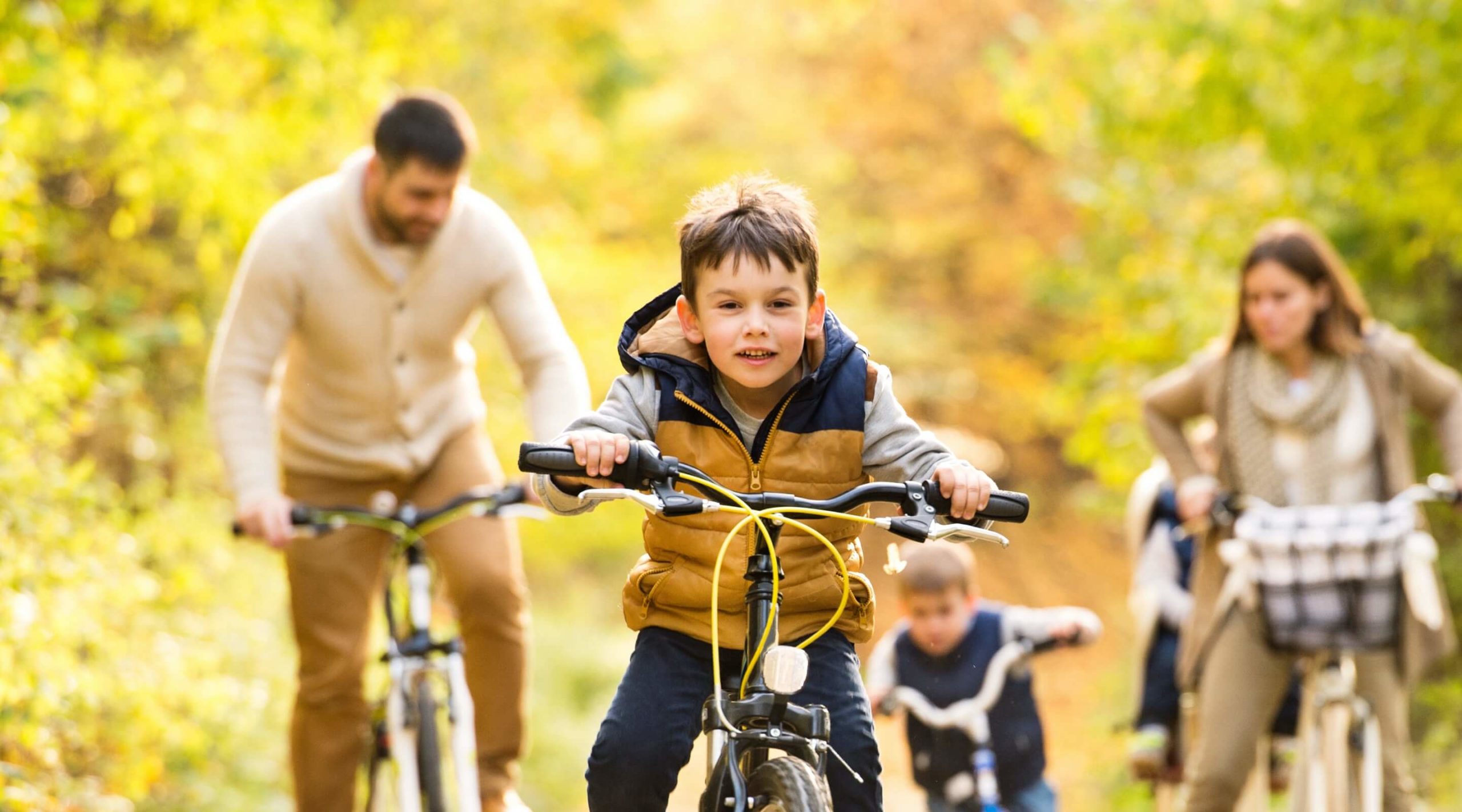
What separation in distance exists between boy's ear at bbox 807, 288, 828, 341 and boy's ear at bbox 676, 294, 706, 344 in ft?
0.78

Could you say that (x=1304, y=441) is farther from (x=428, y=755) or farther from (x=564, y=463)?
(x=564, y=463)

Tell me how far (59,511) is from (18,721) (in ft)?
3.41

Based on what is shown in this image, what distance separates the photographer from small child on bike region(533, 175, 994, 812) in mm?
3762

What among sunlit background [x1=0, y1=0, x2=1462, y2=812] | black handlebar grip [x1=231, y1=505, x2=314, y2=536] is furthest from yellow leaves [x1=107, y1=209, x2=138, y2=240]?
black handlebar grip [x1=231, y1=505, x2=314, y2=536]

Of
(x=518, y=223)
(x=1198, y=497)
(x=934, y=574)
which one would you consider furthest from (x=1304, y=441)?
(x=518, y=223)

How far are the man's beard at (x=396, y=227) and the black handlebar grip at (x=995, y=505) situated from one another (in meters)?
2.78

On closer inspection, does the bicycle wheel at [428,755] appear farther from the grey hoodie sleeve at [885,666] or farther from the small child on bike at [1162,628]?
the small child on bike at [1162,628]

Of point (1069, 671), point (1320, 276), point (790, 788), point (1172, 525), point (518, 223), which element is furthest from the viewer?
point (1069, 671)

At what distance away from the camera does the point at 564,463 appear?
3.46 meters

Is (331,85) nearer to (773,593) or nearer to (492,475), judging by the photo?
(492,475)

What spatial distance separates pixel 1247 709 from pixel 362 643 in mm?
3038

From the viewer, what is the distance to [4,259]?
5.93 m

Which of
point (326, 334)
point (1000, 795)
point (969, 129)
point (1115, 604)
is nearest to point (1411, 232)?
point (1000, 795)

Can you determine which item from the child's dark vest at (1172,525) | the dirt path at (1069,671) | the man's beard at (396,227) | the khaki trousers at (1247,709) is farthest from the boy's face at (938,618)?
the man's beard at (396,227)
